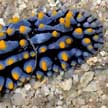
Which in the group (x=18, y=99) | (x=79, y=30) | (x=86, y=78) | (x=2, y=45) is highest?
(x=79, y=30)

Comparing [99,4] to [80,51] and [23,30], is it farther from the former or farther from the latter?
[23,30]

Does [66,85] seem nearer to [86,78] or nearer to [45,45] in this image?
[86,78]

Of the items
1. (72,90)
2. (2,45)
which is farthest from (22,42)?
(72,90)

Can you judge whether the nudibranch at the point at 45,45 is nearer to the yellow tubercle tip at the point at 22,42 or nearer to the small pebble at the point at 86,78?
the yellow tubercle tip at the point at 22,42

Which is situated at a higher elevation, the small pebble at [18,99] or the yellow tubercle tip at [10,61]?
the yellow tubercle tip at [10,61]

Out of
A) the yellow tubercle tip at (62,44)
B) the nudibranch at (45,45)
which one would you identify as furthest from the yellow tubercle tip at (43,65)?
the yellow tubercle tip at (62,44)

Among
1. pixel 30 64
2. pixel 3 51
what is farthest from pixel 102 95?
pixel 3 51

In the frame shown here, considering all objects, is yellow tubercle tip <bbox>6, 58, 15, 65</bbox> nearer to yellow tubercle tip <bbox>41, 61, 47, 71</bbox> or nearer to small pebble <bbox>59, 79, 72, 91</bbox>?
yellow tubercle tip <bbox>41, 61, 47, 71</bbox>

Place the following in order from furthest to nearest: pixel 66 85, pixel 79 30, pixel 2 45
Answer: pixel 66 85 → pixel 79 30 → pixel 2 45

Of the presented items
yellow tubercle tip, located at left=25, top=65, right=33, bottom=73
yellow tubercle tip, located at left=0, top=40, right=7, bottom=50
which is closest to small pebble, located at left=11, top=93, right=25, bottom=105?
yellow tubercle tip, located at left=25, top=65, right=33, bottom=73
